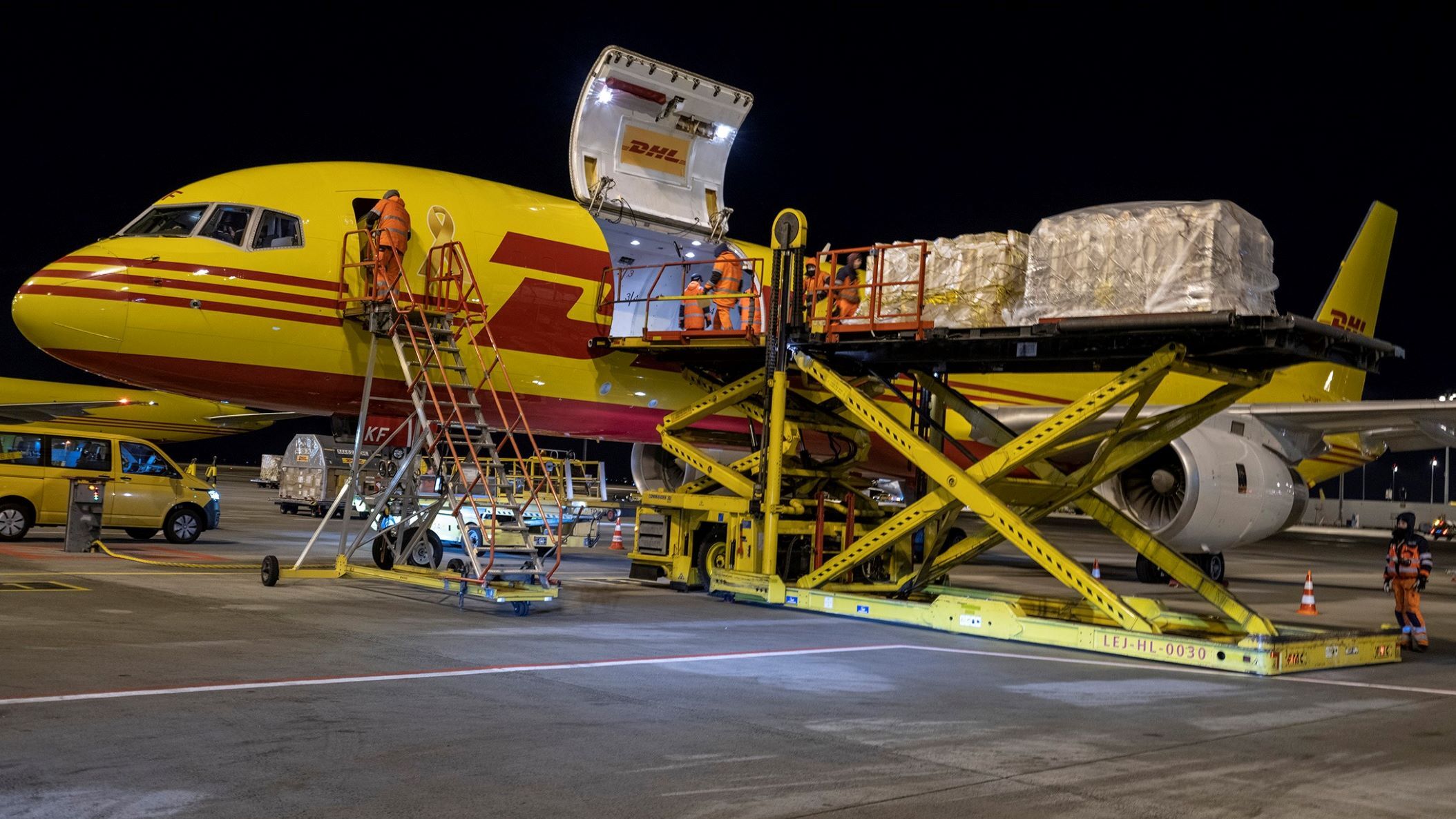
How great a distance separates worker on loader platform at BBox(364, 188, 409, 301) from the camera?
43.2 ft

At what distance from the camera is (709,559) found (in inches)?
596

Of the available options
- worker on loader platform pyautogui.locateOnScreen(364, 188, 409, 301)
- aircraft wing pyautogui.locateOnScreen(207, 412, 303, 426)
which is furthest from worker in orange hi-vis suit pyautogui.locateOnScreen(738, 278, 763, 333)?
aircraft wing pyautogui.locateOnScreen(207, 412, 303, 426)

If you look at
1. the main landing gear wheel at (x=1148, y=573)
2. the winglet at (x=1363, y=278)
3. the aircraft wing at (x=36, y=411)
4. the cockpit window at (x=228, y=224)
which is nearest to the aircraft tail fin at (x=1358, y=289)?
the winglet at (x=1363, y=278)

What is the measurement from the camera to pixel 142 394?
54.6 meters

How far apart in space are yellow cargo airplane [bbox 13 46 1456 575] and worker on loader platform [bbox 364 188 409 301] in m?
0.44

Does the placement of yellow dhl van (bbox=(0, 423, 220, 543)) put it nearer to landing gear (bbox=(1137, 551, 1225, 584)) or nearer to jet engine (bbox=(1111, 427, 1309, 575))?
jet engine (bbox=(1111, 427, 1309, 575))

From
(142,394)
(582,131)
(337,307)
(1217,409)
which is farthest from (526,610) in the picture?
(142,394)

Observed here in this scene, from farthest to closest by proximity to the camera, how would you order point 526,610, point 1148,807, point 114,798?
point 526,610 → point 1148,807 → point 114,798

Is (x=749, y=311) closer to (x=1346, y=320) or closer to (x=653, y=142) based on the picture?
(x=653, y=142)

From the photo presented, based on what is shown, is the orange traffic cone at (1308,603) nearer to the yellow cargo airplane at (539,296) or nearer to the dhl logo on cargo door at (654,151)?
the yellow cargo airplane at (539,296)

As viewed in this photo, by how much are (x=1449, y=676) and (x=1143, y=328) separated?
159 inches

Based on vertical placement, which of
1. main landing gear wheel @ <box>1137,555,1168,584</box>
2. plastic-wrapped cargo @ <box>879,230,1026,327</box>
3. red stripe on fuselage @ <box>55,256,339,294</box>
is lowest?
main landing gear wheel @ <box>1137,555,1168,584</box>

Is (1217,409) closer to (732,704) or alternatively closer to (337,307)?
(732,704)

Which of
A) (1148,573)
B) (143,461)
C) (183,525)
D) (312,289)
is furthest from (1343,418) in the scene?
(143,461)
